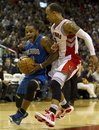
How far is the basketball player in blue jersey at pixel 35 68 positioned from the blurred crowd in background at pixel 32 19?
6182 millimetres

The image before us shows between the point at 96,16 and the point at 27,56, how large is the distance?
17072 mm

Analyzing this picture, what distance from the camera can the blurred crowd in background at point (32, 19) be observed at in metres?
16.0

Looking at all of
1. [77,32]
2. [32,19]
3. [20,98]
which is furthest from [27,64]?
[32,19]

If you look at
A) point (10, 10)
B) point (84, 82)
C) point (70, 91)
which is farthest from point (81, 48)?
point (70, 91)

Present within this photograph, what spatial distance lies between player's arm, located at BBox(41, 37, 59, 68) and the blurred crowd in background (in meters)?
6.37

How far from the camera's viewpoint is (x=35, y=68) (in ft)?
20.4

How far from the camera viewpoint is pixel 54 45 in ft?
20.0

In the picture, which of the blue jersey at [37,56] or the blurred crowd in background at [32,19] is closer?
the blue jersey at [37,56]

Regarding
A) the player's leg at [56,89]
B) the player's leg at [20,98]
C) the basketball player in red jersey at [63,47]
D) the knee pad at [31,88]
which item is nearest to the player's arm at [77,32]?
the basketball player in red jersey at [63,47]

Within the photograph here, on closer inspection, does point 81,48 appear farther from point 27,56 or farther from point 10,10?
point 27,56

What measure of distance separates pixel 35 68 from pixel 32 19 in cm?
1331

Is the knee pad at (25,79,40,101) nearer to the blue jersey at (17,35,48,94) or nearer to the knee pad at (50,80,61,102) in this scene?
the blue jersey at (17,35,48,94)

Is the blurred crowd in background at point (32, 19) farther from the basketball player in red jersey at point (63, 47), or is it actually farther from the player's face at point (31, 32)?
the basketball player in red jersey at point (63, 47)

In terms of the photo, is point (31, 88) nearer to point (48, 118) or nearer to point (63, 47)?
point (48, 118)
